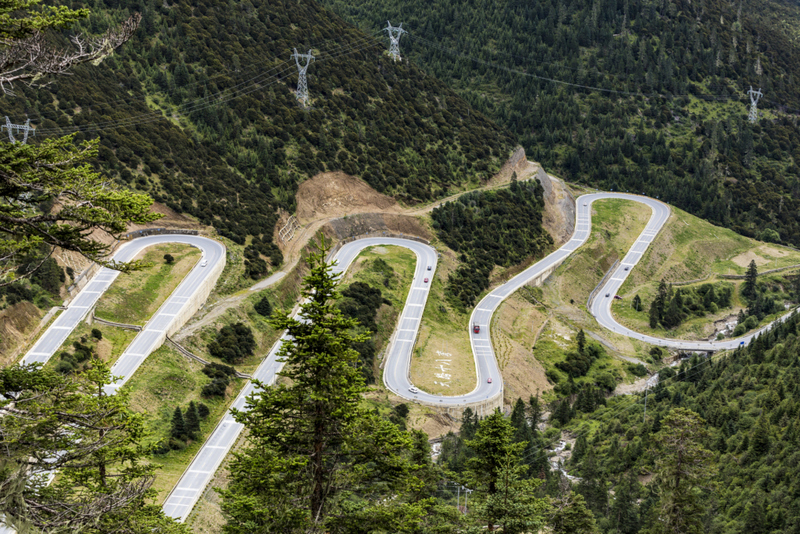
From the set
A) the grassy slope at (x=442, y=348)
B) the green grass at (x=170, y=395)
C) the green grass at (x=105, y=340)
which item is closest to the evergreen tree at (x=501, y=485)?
the green grass at (x=170, y=395)

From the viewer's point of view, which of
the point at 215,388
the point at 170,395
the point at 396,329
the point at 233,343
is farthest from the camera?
the point at 396,329

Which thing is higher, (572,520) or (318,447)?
(318,447)

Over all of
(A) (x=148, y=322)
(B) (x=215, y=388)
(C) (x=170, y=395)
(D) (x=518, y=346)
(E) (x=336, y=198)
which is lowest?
(C) (x=170, y=395)

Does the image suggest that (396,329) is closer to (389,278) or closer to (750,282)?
(389,278)

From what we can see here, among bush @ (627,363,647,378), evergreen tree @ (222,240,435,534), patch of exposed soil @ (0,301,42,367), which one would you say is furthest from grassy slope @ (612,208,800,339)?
evergreen tree @ (222,240,435,534)

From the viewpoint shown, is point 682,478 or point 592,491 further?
point 592,491

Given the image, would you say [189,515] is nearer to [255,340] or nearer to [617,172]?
[255,340]

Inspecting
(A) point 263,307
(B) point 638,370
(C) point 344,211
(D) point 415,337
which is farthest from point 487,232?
(A) point 263,307
